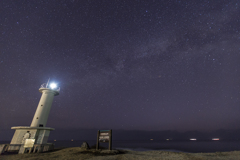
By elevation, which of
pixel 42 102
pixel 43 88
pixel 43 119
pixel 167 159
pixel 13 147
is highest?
pixel 43 88

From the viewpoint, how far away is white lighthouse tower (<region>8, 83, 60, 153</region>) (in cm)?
1767

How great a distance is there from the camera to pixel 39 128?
18.6 metres

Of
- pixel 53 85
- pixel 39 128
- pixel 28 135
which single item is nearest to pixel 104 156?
pixel 39 128

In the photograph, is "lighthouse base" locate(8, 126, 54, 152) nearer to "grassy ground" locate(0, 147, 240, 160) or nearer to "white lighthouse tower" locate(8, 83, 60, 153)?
"white lighthouse tower" locate(8, 83, 60, 153)

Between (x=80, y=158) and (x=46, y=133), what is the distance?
41.9 feet

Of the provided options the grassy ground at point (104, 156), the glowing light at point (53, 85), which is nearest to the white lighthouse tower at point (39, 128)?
the glowing light at point (53, 85)

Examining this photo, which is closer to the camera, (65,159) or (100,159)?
(100,159)

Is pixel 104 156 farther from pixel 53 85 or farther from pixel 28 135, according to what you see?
pixel 53 85

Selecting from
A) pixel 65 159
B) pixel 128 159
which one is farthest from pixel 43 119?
pixel 128 159

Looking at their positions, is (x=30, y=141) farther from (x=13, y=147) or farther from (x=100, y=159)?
(x=100, y=159)

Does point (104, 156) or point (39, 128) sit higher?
point (39, 128)

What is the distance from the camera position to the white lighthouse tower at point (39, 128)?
17672 millimetres

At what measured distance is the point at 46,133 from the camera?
63.7 feet

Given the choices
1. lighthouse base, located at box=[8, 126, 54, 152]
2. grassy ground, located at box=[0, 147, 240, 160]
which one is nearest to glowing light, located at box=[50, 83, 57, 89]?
lighthouse base, located at box=[8, 126, 54, 152]
